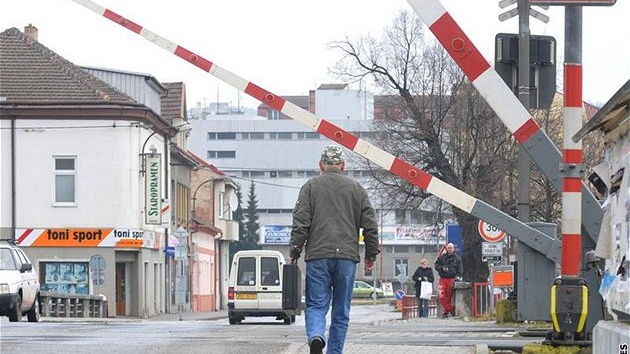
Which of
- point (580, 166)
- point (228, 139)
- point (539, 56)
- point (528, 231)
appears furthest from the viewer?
point (228, 139)

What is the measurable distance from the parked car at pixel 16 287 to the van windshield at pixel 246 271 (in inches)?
417

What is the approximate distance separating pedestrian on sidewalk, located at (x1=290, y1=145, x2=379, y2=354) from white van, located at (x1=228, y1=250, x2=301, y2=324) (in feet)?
92.4

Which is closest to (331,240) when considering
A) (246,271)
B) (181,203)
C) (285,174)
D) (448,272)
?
(448,272)

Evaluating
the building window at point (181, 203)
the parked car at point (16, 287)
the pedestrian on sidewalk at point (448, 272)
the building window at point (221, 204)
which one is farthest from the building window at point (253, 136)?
the parked car at point (16, 287)

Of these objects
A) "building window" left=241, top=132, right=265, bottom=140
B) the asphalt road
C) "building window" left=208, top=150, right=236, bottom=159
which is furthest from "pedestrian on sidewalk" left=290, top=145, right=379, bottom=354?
"building window" left=241, top=132, right=265, bottom=140

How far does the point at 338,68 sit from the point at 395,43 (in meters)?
2.73

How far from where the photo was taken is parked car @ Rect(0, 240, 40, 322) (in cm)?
2731

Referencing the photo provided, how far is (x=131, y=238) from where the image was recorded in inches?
2121

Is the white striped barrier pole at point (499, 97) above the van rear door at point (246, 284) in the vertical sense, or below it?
above

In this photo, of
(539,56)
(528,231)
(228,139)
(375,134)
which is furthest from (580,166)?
(228,139)

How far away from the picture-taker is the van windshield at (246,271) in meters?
40.1

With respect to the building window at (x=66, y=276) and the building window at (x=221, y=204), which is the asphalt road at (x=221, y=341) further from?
the building window at (x=221, y=204)

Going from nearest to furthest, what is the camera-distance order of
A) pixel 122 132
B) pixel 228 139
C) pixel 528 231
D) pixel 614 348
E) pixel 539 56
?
pixel 614 348 → pixel 528 231 → pixel 539 56 → pixel 122 132 → pixel 228 139

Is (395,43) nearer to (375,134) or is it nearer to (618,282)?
(375,134)
